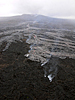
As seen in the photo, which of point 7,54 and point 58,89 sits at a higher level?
point 7,54

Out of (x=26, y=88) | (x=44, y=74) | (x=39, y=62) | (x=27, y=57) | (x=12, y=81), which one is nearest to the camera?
(x=26, y=88)

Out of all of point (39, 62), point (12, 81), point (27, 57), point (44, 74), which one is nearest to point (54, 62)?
point (39, 62)

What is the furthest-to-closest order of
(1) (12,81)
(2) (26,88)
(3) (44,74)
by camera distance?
(3) (44,74) < (1) (12,81) < (2) (26,88)

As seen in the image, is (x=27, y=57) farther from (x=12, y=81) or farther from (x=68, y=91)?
(x=68, y=91)

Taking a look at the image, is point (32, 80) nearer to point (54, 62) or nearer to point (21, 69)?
point (21, 69)

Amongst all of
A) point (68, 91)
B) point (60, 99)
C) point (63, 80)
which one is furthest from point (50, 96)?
point (63, 80)

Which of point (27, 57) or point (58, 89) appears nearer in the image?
point (58, 89)

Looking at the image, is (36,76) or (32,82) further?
(36,76)
